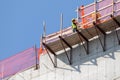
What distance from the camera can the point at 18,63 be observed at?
6831 cm

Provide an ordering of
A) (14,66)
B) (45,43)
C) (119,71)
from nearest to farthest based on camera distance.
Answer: (119,71) < (45,43) < (14,66)

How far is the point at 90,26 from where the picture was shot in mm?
60656

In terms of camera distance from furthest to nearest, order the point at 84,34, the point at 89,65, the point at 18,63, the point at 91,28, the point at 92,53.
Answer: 1. the point at 18,63
2. the point at 84,34
3. the point at 92,53
4. the point at 89,65
5. the point at 91,28

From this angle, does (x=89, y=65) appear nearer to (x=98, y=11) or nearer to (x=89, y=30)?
(x=89, y=30)

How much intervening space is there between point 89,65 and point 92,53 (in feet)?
2.80

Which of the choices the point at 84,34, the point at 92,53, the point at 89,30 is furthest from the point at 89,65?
the point at 89,30

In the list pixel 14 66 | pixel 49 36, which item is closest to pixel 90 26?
pixel 49 36

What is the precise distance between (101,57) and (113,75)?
1824 mm

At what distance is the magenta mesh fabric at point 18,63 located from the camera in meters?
67.2

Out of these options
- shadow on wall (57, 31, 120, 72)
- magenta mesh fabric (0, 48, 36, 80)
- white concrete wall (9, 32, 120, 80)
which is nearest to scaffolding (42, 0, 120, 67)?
shadow on wall (57, 31, 120, 72)

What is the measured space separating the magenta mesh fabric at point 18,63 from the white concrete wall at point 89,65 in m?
3.42

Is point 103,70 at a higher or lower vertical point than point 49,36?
lower

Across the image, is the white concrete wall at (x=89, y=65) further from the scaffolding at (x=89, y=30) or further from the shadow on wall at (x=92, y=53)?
the scaffolding at (x=89, y=30)

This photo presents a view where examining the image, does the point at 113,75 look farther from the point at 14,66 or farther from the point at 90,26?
the point at 14,66
